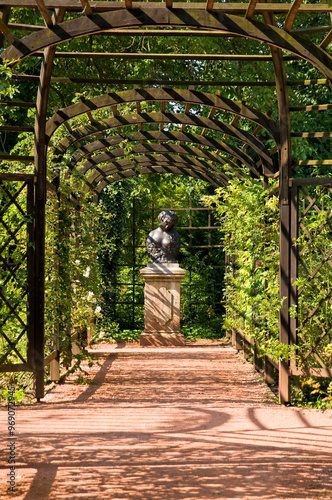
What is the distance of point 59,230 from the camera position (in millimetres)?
7707

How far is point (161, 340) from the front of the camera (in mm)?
13453

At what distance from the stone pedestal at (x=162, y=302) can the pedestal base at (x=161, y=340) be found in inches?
1.2

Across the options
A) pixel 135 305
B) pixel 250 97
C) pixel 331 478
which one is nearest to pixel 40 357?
pixel 331 478

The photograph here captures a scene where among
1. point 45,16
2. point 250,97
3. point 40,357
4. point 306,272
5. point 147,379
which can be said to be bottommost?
point 147,379

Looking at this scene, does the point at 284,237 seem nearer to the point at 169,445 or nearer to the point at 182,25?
the point at 182,25

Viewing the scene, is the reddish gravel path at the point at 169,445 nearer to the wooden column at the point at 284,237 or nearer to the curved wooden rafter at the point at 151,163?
the wooden column at the point at 284,237

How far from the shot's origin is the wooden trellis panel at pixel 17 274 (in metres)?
5.99

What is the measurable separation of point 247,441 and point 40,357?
88.6 inches

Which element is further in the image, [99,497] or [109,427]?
[109,427]

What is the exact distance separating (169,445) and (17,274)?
7.78 feet

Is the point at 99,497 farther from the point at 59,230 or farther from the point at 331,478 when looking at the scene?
the point at 59,230

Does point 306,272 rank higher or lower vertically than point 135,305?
higher

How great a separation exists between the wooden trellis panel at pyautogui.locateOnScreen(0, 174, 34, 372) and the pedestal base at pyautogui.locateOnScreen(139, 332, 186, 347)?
6925 mm

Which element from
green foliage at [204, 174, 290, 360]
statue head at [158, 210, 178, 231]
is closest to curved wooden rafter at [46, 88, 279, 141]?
green foliage at [204, 174, 290, 360]
